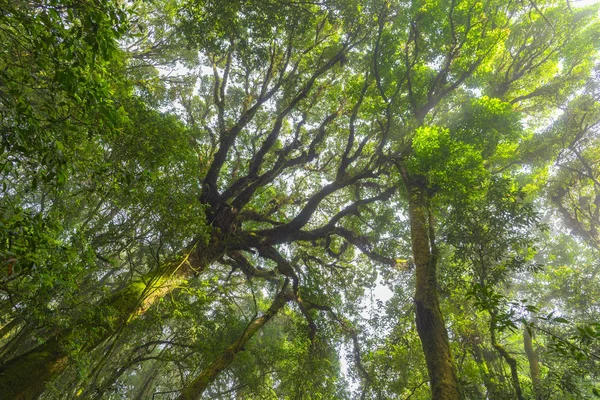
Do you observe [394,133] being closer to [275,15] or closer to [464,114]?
[464,114]

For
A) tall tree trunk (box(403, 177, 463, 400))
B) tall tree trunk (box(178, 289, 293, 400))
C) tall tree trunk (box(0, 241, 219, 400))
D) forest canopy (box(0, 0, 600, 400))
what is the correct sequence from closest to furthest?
forest canopy (box(0, 0, 600, 400))
tall tree trunk (box(403, 177, 463, 400))
tall tree trunk (box(0, 241, 219, 400))
tall tree trunk (box(178, 289, 293, 400))

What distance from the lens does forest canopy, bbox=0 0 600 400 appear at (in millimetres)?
2729

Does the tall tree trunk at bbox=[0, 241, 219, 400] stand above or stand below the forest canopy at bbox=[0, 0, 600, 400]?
below

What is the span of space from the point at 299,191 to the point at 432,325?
7.73m

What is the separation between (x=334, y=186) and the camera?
8.37 meters

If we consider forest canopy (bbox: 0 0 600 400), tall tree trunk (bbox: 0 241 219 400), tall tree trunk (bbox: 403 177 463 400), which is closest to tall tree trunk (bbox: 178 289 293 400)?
forest canopy (bbox: 0 0 600 400)

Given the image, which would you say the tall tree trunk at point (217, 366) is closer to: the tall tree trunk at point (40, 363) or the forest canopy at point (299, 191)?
the forest canopy at point (299, 191)

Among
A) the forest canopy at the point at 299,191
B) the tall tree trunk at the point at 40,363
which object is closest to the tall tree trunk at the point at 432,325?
the forest canopy at the point at 299,191

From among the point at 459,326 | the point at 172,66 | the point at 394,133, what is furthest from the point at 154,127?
the point at 172,66

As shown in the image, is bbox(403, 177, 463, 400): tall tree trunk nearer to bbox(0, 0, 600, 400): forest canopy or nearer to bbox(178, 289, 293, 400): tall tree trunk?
bbox(0, 0, 600, 400): forest canopy

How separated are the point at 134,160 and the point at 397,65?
21.2 ft

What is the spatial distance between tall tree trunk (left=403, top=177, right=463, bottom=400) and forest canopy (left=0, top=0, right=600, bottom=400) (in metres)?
0.04

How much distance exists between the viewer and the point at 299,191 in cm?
1178

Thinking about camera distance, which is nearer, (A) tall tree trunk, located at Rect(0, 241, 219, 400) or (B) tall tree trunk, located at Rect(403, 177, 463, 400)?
(B) tall tree trunk, located at Rect(403, 177, 463, 400)
